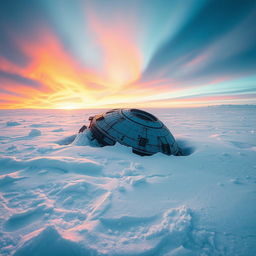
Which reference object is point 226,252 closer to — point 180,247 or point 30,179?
point 180,247

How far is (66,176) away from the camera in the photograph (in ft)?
16.0

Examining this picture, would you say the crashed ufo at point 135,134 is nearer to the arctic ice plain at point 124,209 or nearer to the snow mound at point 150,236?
the arctic ice plain at point 124,209

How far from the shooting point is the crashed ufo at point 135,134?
27.4 ft

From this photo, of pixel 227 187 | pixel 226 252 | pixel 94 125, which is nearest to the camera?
pixel 226 252

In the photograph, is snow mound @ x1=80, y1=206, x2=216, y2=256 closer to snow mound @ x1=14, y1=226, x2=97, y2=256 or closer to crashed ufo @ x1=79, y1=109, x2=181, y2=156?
snow mound @ x1=14, y1=226, x2=97, y2=256

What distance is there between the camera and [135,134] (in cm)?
855

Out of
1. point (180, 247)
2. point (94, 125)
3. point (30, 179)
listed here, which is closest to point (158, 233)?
point (180, 247)

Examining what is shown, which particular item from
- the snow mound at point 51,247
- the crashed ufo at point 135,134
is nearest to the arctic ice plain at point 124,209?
the snow mound at point 51,247

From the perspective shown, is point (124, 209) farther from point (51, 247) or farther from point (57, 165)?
point (57, 165)

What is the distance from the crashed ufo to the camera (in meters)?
8.35

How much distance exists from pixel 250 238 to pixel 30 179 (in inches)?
244

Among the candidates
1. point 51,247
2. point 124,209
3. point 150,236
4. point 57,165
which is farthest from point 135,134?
point 51,247

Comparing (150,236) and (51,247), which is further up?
(51,247)

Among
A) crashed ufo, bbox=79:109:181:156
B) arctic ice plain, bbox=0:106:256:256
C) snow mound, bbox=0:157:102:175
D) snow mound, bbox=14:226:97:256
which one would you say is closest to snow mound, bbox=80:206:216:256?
arctic ice plain, bbox=0:106:256:256
